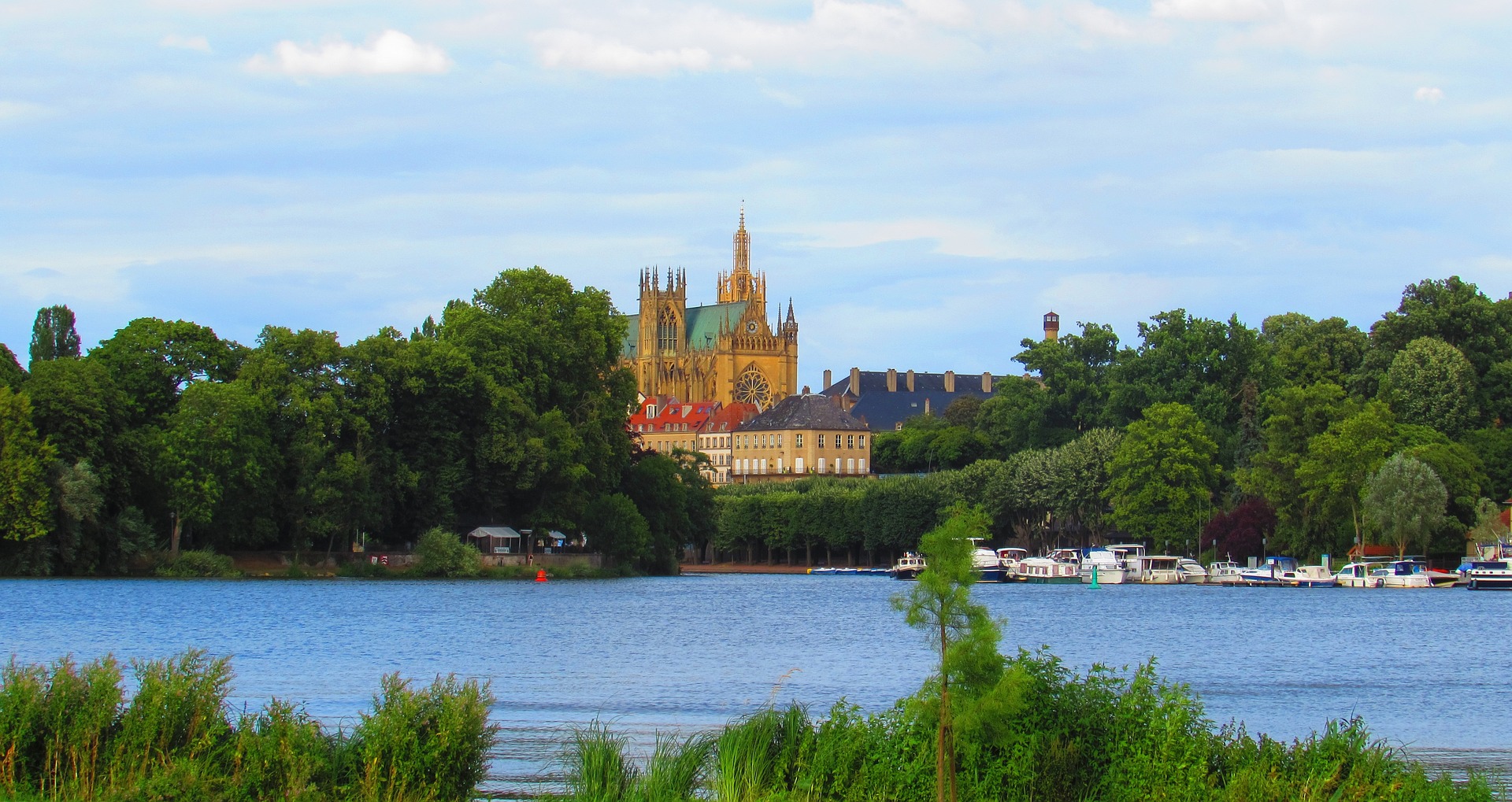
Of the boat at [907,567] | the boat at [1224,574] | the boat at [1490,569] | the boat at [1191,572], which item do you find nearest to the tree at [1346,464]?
the boat at [1490,569]

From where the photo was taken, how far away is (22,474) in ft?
216

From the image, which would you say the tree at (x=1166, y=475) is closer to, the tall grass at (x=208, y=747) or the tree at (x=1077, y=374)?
the tree at (x=1077, y=374)

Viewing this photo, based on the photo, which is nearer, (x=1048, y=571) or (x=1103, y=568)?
(x=1103, y=568)

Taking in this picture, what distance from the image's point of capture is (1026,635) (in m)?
53.0

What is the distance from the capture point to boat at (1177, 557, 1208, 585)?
101 metres

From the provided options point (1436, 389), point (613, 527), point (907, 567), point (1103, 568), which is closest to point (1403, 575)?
point (1436, 389)

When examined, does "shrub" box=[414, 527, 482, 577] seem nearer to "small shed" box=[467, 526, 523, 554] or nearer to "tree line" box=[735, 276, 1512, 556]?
"small shed" box=[467, 526, 523, 554]

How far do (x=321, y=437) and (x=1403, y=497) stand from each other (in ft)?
164

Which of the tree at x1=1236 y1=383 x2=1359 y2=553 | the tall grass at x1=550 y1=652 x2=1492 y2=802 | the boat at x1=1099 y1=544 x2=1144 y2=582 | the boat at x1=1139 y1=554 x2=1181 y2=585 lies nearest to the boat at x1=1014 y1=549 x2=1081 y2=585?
the boat at x1=1099 y1=544 x2=1144 y2=582

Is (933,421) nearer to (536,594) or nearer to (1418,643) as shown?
(536,594)

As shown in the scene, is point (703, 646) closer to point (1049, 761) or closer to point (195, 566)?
point (1049, 761)

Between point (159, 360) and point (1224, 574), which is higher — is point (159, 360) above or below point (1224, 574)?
above

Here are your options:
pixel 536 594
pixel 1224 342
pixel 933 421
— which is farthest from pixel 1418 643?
pixel 933 421

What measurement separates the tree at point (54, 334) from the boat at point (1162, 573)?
61889 millimetres
